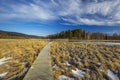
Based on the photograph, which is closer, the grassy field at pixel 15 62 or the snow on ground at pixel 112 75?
the grassy field at pixel 15 62

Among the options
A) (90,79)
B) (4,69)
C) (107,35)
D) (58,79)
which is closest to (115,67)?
(90,79)

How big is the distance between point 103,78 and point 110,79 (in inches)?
14.8

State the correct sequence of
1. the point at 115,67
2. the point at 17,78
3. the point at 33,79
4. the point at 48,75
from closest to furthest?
1. the point at 33,79
2. the point at 48,75
3. the point at 17,78
4. the point at 115,67

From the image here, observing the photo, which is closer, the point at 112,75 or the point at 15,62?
the point at 112,75

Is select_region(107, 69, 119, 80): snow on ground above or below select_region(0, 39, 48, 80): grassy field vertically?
below

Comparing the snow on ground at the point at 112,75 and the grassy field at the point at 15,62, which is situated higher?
the grassy field at the point at 15,62

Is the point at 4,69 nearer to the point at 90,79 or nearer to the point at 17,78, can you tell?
the point at 17,78

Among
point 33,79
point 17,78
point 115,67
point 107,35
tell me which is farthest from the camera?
point 107,35

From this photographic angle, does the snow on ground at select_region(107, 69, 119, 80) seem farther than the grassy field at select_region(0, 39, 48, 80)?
Yes

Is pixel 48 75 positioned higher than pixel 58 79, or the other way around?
pixel 48 75

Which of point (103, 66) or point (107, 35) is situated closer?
point (103, 66)

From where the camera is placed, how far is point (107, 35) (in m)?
89.6

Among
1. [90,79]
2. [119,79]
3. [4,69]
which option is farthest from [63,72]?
[4,69]

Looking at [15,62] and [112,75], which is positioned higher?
[15,62]
